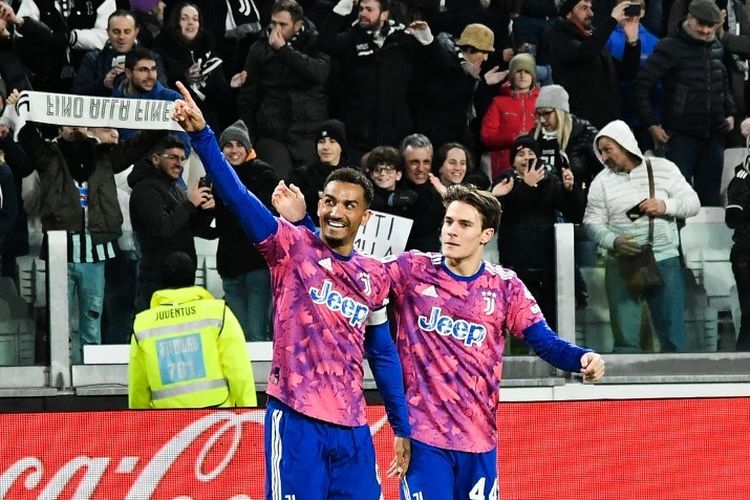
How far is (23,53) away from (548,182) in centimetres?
419

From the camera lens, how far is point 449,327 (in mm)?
7996

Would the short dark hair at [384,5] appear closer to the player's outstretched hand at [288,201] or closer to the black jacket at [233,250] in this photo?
the black jacket at [233,250]

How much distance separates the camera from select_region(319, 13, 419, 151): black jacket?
41.1 feet

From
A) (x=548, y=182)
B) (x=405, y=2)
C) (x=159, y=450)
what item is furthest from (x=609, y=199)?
(x=159, y=450)

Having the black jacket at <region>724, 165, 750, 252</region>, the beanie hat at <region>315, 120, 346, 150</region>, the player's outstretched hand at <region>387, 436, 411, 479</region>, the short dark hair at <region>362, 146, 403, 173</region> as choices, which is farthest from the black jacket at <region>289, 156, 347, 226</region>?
A: the player's outstretched hand at <region>387, 436, 411, 479</region>

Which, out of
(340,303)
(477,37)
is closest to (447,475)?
(340,303)

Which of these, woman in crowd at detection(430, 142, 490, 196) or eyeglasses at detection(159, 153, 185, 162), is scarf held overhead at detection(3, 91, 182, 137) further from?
woman in crowd at detection(430, 142, 490, 196)

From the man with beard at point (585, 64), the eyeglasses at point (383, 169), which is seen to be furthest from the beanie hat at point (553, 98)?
the eyeglasses at point (383, 169)

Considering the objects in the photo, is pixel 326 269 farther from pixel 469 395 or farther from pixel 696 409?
pixel 696 409

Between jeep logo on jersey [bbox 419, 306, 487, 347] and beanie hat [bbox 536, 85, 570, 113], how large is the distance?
493 centimetres

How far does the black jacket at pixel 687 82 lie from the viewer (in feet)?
43.2

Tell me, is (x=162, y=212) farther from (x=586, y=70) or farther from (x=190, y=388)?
(x=586, y=70)

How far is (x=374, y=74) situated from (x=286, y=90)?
72 cm

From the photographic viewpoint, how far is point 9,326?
411 inches
